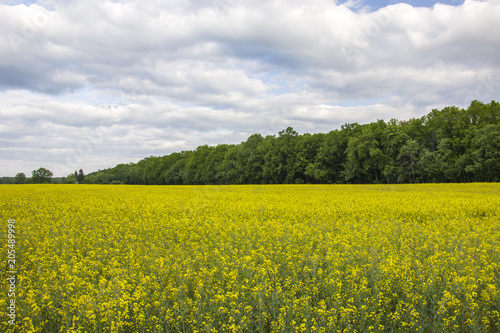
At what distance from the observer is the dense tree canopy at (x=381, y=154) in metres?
51.4

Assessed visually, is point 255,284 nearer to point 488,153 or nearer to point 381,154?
point 488,153

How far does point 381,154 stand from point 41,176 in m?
91.2

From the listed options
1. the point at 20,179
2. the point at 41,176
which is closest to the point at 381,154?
the point at 41,176

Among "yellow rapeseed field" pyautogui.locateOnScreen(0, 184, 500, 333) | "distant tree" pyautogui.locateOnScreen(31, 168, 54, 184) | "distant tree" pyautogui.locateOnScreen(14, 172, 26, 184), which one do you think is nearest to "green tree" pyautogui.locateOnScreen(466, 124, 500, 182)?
"yellow rapeseed field" pyautogui.locateOnScreen(0, 184, 500, 333)

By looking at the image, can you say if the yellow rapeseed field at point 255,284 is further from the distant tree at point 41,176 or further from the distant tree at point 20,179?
the distant tree at point 20,179

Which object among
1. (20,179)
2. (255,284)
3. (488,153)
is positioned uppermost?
(488,153)

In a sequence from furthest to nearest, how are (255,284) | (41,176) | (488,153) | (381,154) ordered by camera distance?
1. (41,176)
2. (381,154)
3. (488,153)
4. (255,284)

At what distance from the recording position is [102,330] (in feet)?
14.1

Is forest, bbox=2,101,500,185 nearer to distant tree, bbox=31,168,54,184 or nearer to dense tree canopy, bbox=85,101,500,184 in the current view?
dense tree canopy, bbox=85,101,500,184

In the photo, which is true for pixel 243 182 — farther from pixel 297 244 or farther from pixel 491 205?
pixel 297 244

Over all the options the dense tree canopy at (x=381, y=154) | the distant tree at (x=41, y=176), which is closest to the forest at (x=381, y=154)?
the dense tree canopy at (x=381, y=154)

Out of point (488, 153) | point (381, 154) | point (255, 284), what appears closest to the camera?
point (255, 284)

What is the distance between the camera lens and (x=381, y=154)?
58812 millimetres

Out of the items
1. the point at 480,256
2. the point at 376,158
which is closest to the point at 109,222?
the point at 480,256
